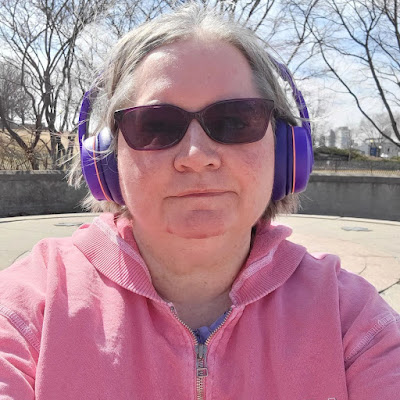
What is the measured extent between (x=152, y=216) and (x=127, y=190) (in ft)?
0.39

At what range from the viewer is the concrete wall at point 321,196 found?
10367mm

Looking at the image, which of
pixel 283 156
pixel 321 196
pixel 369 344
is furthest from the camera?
pixel 321 196

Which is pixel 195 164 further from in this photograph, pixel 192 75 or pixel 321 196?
pixel 321 196

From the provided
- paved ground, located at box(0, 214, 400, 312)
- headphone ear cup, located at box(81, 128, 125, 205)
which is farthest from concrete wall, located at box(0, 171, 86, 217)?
headphone ear cup, located at box(81, 128, 125, 205)

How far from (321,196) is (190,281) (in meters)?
10.1

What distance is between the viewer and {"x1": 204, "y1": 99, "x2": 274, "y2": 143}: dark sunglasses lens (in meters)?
1.23

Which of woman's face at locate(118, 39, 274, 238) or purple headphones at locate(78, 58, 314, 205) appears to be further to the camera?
purple headphones at locate(78, 58, 314, 205)

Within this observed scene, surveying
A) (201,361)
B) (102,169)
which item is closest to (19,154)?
(102,169)

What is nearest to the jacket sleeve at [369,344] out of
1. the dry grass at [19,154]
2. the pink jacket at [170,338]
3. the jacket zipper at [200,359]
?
the pink jacket at [170,338]

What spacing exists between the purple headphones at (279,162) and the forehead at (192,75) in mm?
204

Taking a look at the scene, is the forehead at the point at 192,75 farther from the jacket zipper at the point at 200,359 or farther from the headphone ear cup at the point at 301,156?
the jacket zipper at the point at 200,359

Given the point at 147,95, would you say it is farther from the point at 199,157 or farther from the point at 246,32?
the point at 246,32

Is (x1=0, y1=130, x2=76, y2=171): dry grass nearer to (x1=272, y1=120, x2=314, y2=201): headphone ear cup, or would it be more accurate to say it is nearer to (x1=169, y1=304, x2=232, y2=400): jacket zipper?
(x1=272, y1=120, x2=314, y2=201): headphone ear cup

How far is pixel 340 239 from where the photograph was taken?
5938 millimetres
